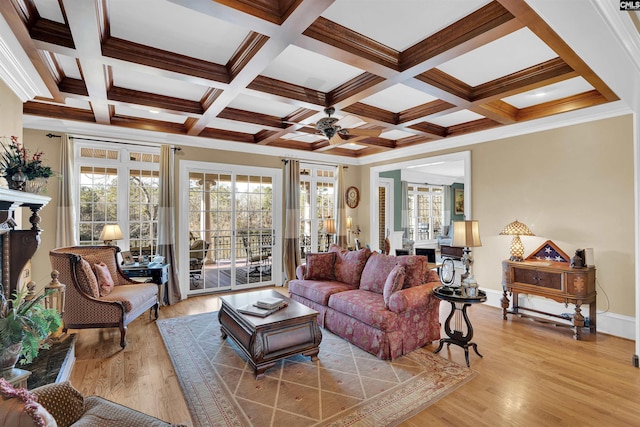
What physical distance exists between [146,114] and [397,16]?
12.9ft

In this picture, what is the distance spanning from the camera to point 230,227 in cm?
587

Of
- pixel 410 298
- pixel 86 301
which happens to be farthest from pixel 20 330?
pixel 410 298

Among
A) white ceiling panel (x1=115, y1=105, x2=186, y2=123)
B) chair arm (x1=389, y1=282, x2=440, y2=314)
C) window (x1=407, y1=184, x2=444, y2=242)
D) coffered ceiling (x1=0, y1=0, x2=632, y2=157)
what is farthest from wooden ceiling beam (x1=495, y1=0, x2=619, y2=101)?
window (x1=407, y1=184, x2=444, y2=242)

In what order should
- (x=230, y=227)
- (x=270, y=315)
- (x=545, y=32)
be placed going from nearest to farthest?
(x=545, y=32), (x=270, y=315), (x=230, y=227)

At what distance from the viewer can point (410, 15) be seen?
87.7 inches

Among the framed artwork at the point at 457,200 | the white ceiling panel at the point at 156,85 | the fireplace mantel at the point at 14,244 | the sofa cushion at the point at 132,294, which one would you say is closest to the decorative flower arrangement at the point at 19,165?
the fireplace mantel at the point at 14,244

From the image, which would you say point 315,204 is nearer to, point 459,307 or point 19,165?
point 459,307

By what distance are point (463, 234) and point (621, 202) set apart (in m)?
2.07

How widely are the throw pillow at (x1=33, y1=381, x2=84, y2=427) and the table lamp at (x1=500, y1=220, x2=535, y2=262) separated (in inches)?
190

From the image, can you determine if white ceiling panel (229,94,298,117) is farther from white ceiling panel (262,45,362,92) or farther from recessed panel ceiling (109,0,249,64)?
recessed panel ceiling (109,0,249,64)

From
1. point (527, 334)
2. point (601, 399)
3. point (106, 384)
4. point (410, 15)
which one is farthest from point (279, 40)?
point (527, 334)

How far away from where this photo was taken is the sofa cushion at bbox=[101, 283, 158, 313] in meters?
3.44

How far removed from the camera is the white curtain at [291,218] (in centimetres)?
626

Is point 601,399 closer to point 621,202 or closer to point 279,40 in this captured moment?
point 621,202
